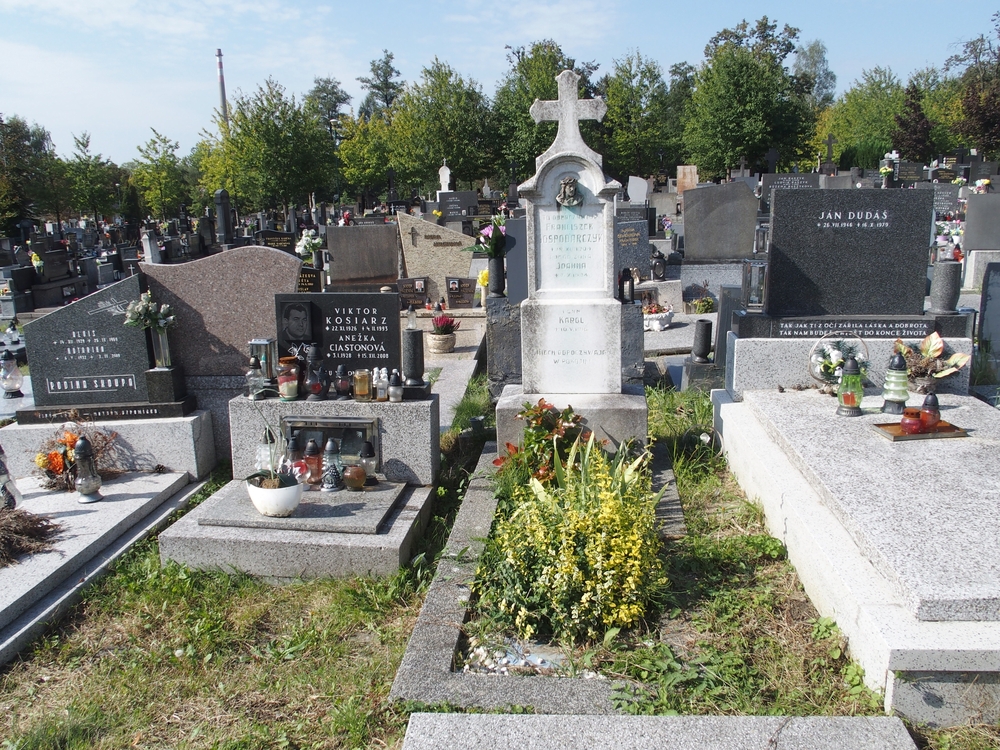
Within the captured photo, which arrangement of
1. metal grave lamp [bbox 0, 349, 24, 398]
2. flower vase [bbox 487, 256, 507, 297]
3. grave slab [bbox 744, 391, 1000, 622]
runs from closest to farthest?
1. grave slab [bbox 744, 391, 1000, 622]
2. metal grave lamp [bbox 0, 349, 24, 398]
3. flower vase [bbox 487, 256, 507, 297]

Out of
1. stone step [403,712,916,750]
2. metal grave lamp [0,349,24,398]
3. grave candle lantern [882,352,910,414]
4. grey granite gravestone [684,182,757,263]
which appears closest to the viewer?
stone step [403,712,916,750]

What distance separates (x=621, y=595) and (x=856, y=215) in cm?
433

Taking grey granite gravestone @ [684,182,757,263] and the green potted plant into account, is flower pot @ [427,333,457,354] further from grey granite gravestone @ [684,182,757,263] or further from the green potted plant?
grey granite gravestone @ [684,182,757,263]

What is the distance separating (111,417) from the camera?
6.47m

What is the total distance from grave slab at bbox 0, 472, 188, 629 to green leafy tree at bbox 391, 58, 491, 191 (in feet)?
110

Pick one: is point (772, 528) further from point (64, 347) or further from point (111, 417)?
point (64, 347)

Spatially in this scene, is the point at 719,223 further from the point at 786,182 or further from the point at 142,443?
the point at 142,443

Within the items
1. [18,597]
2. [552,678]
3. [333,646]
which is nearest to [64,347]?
[18,597]

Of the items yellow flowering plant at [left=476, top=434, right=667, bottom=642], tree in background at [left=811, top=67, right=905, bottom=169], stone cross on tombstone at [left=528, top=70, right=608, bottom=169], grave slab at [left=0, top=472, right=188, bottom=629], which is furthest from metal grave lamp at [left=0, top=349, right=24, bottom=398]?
tree in background at [left=811, top=67, right=905, bottom=169]

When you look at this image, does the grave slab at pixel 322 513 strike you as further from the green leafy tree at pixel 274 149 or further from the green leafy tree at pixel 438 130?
the green leafy tree at pixel 438 130

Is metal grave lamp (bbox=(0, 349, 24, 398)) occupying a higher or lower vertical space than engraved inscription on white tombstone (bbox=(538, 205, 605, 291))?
lower

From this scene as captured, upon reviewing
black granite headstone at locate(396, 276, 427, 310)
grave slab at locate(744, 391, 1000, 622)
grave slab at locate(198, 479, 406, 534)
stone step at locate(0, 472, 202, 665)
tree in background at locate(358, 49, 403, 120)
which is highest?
tree in background at locate(358, 49, 403, 120)

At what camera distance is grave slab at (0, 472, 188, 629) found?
4539 millimetres

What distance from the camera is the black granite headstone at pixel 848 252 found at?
6.49 metres
